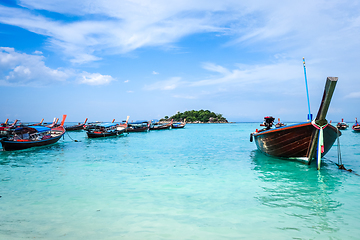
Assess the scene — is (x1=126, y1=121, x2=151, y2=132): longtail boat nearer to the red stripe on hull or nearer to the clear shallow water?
the red stripe on hull

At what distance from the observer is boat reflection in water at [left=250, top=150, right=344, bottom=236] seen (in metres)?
5.62

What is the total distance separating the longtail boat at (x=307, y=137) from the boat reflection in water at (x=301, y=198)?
897 millimetres

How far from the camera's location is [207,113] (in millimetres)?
171250

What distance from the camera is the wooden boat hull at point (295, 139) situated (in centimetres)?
1170

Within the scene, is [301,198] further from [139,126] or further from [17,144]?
[139,126]

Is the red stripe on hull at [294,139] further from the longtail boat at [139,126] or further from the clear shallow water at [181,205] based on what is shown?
the longtail boat at [139,126]

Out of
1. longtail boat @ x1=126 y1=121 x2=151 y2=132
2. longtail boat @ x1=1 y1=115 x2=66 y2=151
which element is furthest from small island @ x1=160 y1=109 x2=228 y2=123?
longtail boat @ x1=1 y1=115 x2=66 y2=151

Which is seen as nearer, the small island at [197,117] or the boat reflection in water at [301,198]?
the boat reflection in water at [301,198]

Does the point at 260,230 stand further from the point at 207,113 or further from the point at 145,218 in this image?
the point at 207,113

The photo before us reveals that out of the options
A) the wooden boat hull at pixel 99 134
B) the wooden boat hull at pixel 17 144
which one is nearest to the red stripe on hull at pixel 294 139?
the wooden boat hull at pixel 17 144

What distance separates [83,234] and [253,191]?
5.87m

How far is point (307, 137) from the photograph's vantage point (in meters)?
11.8

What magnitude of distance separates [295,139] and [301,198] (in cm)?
548

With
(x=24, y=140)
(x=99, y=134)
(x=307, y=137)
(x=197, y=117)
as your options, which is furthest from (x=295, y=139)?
(x=197, y=117)
